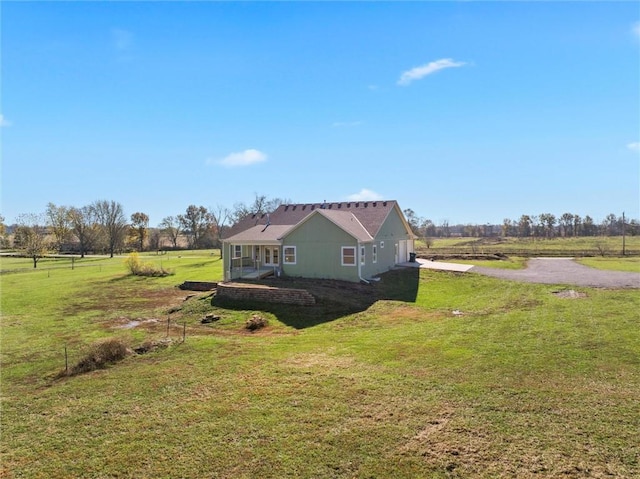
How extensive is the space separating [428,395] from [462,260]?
32.2 metres

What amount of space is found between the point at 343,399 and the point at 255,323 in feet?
26.7

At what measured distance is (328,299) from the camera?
1842 centimetres

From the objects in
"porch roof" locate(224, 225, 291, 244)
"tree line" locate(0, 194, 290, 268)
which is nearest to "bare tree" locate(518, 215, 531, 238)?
"tree line" locate(0, 194, 290, 268)

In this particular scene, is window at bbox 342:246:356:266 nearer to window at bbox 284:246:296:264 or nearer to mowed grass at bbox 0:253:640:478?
window at bbox 284:246:296:264

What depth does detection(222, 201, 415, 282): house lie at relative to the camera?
2328 cm

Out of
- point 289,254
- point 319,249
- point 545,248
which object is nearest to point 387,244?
point 319,249

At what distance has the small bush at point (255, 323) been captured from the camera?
15.5 metres

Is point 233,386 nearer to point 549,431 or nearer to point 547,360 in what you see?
point 549,431

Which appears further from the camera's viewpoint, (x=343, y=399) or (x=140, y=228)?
(x=140, y=228)

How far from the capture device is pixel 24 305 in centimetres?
2114

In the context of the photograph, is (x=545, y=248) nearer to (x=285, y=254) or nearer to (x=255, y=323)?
(x=285, y=254)

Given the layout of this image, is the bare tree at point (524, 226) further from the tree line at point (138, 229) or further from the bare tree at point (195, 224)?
the bare tree at point (195, 224)

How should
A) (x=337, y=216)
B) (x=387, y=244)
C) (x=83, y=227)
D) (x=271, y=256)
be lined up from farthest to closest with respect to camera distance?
(x=83, y=227) → (x=387, y=244) → (x=271, y=256) → (x=337, y=216)

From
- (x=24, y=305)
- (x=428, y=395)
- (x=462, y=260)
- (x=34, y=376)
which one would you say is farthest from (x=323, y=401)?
(x=462, y=260)
